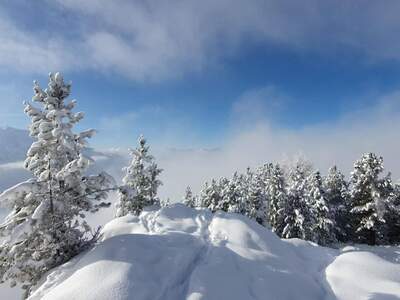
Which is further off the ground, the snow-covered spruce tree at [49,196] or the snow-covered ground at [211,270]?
the snow-covered spruce tree at [49,196]

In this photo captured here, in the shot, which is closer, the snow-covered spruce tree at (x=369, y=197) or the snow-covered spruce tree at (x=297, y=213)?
the snow-covered spruce tree at (x=369, y=197)

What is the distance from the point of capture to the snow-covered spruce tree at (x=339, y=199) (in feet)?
156

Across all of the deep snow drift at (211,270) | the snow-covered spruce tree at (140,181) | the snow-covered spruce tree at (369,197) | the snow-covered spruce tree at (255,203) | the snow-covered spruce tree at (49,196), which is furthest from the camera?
the snow-covered spruce tree at (255,203)

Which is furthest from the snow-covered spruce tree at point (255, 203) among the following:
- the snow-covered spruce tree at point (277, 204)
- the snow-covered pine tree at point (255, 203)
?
the snow-covered spruce tree at point (277, 204)

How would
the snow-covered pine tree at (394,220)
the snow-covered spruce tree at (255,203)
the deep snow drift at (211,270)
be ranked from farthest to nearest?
1. the snow-covered spruce tree at (255,203)
2. the snow-covered pine tree at (394,220)
3. the deep snow drift at (211,270)

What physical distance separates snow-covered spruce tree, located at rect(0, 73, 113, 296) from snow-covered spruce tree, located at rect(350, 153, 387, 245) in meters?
35.9

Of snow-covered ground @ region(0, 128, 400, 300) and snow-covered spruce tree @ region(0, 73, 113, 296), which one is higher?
snow-covered spruce tree @ region(0, 73, 113, 296)

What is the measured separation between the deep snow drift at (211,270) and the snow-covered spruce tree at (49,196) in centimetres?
162

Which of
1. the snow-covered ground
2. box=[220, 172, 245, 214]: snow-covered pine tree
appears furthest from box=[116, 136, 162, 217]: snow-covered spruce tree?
box=[220, 172, 245, 214]: snow-covered pine tree

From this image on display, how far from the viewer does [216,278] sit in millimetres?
13555

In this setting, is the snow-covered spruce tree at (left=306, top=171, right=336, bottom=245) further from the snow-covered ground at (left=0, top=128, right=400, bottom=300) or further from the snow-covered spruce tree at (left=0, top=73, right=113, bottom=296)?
the snow-covered spruce tree at (left=0, top=73, right=113, bottom=296)

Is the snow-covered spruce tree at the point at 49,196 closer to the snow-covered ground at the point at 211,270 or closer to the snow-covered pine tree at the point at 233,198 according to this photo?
the snow-covered ground at the point at 211,270

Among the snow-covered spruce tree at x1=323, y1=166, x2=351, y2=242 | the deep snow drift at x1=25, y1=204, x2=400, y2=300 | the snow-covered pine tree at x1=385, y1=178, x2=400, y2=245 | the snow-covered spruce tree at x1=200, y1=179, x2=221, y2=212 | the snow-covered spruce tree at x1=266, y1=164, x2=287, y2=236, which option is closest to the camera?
the deep snow drift at x1=25, y1=204, x2=400, y2=300

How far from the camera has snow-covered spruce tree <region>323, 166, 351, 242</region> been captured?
156ft
